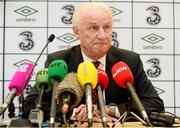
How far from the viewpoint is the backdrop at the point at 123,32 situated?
114 inches

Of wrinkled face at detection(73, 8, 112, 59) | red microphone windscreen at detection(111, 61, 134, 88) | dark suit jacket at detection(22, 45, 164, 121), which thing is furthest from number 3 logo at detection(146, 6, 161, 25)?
red microphone windscreen at detection(111, 61, 134, 88)

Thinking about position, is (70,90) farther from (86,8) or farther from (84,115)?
(86,8)

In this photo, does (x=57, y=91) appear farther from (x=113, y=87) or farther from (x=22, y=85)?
(x=113, y=87)

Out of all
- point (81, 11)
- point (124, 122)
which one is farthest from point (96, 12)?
point (124, 122)

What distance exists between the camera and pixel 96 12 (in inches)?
77.5

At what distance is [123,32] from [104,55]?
82 cm

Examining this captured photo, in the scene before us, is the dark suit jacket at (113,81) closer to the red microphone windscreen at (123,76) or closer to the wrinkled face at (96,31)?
the wrinkled face at (96,31)

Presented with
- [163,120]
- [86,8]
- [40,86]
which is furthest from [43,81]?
[86,8]

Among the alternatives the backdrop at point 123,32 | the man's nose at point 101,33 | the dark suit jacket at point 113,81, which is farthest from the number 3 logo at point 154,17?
the man's nose at point 101,33

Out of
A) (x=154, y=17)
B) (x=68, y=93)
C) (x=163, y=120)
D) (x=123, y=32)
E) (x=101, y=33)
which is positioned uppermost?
(x=154, y=17)

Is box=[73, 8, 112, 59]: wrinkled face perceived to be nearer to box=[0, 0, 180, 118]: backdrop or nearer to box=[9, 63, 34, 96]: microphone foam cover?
box=[9, 63, 34, 96]: microphone foam cover

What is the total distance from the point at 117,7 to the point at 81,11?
945 mm

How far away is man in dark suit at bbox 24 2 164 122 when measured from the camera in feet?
6.37

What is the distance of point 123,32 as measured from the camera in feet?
9.65
